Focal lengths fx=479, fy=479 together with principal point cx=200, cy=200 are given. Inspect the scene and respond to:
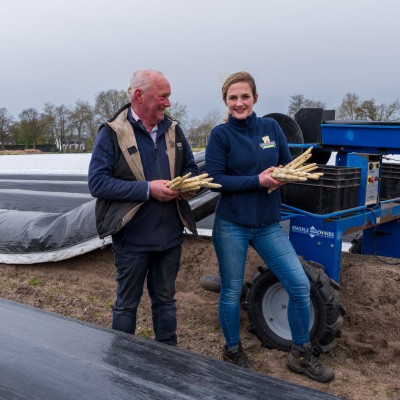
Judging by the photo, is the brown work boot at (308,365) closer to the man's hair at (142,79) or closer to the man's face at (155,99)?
the man's face at (155,99)

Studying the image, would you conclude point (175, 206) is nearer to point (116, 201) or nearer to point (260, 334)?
point (116, 201)

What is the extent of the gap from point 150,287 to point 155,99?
1200 millimetres

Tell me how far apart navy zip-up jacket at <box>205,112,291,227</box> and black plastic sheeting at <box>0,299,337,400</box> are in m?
1.11

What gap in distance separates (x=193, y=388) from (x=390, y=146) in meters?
3.11

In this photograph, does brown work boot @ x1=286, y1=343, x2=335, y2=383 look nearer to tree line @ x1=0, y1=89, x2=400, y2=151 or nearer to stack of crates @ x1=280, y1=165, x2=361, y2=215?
stack of crates @ x1=280, y1=165, x2=361, y2=215

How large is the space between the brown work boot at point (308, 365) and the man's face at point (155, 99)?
171 centimetres

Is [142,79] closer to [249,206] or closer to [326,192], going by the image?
[249,206]

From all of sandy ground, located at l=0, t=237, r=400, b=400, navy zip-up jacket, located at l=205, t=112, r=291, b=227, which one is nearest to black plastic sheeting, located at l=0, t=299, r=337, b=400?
navy zip-up jacket, located at l=205, t=112, r=291, b=227

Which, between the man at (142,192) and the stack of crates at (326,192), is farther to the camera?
the stack of crates at (326,192)

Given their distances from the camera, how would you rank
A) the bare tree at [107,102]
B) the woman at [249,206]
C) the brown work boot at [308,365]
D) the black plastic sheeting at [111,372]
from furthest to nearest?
1. the bare tree at [107,102]
2. the brown work boot at [308,365]
3. the woman at [249,206]
4. the black plastic sheeting at [111,372]

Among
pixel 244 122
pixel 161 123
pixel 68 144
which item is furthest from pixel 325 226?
pixel 68 144

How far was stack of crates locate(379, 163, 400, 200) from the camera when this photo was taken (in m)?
4.79

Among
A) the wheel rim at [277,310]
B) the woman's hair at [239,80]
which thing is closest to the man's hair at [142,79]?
the woman's hair at [239,80]

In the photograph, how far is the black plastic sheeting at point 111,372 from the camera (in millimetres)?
1573
